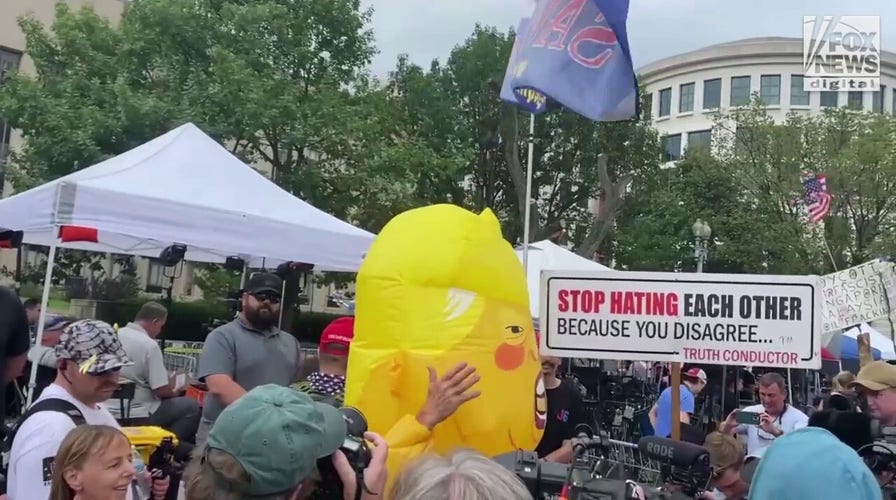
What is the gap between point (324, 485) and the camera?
2031 mm

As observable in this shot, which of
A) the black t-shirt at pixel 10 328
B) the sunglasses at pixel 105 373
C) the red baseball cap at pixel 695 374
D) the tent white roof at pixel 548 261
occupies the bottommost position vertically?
the red baseball cap at pixel 695 374

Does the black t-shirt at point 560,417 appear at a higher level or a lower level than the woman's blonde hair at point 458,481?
lower

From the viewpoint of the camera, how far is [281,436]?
5.95 ft

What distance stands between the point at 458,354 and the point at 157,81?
1737 cm

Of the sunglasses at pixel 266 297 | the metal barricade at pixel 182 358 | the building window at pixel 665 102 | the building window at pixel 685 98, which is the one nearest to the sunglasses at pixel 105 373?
the sunglasses at pixel 266 297

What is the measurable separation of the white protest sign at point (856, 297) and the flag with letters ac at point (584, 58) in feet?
10.9

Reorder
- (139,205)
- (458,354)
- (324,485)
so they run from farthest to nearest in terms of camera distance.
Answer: (139,205) < (458,354) < (324,485)

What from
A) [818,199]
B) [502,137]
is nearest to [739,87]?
[502,137]

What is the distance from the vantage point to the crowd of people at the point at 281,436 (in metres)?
1.80

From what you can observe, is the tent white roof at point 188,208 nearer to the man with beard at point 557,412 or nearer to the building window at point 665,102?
the man with beard at point 557,412

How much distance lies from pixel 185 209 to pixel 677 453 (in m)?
4.84

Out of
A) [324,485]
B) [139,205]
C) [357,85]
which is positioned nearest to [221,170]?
[139,205]

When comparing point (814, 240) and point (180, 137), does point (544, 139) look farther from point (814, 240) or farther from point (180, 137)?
point (180, 137)

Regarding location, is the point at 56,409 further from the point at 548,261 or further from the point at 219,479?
the point at 548,261
